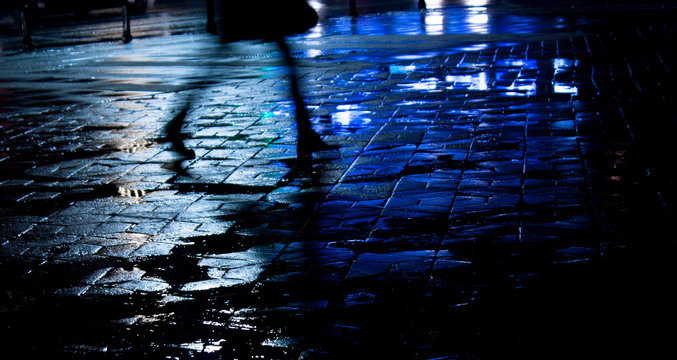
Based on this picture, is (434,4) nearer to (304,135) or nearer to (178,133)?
(178,133)

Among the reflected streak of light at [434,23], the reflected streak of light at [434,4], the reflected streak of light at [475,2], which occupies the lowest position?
the reflected streak of light at [434,4]

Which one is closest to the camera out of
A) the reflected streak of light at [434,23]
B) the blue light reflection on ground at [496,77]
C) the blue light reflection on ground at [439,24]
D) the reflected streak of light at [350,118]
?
the reflected streak of light at [350,118]

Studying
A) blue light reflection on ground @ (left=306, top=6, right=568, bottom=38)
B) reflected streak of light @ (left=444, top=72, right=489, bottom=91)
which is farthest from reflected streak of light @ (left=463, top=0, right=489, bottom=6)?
reflected streak of light @ (left=444, top=72, right=489, bottom=91)

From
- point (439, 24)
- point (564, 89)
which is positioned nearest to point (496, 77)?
point (564, 89)

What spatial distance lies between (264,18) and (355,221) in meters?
5.90

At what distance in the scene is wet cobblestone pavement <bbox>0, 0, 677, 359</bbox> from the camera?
Answer: 3.32m

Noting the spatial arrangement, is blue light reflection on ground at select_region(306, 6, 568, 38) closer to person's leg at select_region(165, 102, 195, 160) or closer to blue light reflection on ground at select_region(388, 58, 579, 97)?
blue light reflection on ground at select_region(388, 58, 579, 97)

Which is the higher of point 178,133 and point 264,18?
point 264,18

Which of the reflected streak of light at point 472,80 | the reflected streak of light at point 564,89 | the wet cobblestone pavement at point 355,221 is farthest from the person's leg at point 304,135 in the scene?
the reflected streak of light at point 564,89

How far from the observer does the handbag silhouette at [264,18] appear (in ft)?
32.9

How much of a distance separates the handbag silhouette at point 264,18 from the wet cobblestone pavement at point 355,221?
2.79 feet

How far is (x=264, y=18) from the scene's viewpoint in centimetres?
1005

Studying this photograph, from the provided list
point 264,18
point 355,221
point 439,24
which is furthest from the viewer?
point 439,24

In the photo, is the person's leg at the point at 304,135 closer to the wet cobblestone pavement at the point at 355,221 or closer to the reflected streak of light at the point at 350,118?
the wet cobblestone pavement at the point at 355,221
